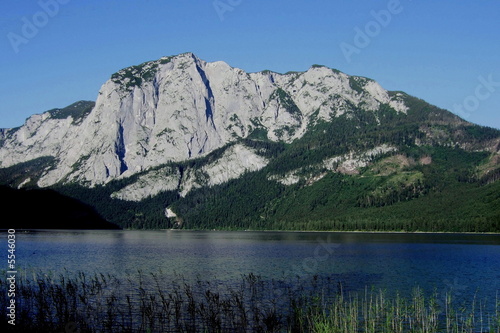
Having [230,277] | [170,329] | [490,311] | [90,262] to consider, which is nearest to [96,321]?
[170,329]

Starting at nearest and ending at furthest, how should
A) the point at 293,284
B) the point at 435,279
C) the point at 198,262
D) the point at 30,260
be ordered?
1. the point at 293,284
2. the point at 435,279
3. the point at 30,260
4. the point at 198,262

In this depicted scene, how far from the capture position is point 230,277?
71.6 meters

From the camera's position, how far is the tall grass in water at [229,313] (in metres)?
38.3

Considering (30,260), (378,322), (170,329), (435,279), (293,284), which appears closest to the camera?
(170,329)

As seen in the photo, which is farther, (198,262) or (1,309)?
(198,262)

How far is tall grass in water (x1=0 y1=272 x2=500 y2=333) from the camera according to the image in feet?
126

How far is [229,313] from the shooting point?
4128 cm

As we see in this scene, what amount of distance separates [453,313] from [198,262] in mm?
56685

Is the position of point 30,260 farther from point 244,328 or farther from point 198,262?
point 244,328

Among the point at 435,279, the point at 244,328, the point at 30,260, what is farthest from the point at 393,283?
the point at 30,260

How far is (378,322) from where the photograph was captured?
43875mm

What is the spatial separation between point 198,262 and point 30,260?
31278mm

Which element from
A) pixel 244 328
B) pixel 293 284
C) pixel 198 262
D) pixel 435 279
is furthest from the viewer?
pixel 198 262

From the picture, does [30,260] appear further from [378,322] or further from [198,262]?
[378,322]
